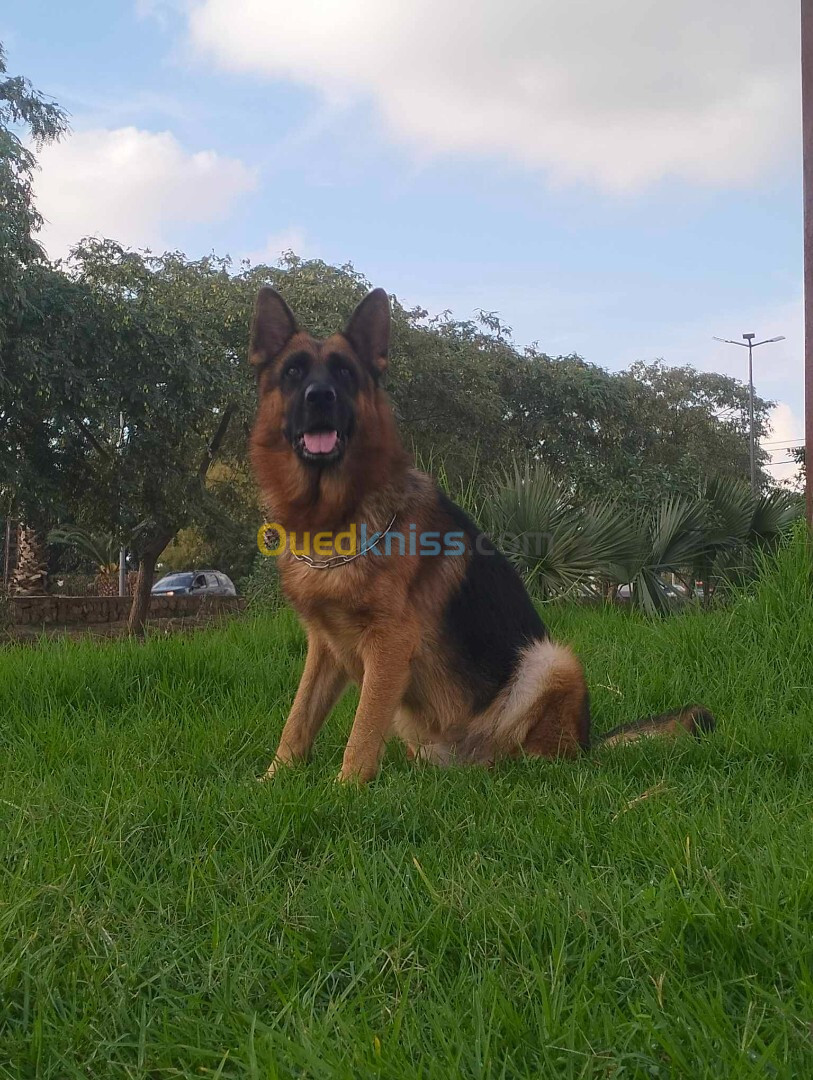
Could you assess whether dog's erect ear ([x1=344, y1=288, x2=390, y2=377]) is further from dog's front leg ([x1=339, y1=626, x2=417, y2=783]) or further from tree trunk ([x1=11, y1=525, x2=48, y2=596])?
tree trunk ([x1=11, y1=525, x2=48, y2=596])

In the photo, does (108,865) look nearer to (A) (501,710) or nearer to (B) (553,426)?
(A) (501,710)

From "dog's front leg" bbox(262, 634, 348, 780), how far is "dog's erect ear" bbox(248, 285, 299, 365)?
1.21 metres

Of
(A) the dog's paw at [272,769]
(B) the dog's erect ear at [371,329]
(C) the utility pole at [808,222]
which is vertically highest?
(C) the utility pole at [808,222]

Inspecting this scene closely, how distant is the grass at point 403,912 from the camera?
1530mm

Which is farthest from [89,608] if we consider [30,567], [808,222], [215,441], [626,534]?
[808,222]

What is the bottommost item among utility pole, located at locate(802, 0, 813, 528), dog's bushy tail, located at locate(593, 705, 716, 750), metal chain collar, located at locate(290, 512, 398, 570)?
dog's bushy tail, located at locate(593, 705, 716, 750)

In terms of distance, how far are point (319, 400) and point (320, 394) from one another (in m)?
0.03

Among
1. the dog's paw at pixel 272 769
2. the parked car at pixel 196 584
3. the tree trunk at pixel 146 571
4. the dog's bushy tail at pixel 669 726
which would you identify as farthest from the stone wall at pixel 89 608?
the dog's bushy tail at pixel 669 726

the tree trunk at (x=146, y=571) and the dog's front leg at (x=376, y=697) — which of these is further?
the tree trunk at (x=146, y=571)

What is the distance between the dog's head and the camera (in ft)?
11.1

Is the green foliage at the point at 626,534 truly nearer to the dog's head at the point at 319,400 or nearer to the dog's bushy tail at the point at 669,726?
the dog's bushy tail at the point at 669,726

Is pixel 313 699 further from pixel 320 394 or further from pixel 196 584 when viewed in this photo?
pixel 196 584

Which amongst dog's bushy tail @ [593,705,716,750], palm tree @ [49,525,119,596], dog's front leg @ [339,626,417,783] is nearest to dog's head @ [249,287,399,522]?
dog's front leg @ [339,626,417,783]

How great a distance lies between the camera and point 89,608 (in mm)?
21859
